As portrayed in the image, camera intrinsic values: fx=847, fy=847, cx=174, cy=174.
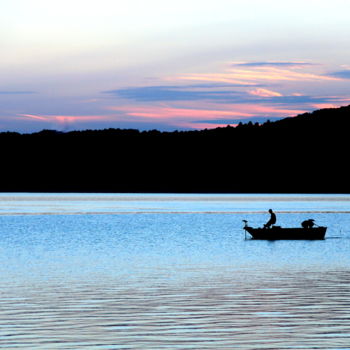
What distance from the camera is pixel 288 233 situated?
2440 inches

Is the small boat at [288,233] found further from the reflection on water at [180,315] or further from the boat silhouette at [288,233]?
the reflection on water at [180,315]

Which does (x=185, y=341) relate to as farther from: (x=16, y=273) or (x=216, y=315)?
(x=16, y=273)

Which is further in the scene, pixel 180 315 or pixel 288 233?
pixel 288 233

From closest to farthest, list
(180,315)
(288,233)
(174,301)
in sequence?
(180,315) < (174,301) < (288,233)

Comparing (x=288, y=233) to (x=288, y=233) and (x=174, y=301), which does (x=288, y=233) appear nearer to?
(x=288, y=233)

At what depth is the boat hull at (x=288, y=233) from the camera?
61750mm

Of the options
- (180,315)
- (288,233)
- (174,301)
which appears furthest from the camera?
(288,233)

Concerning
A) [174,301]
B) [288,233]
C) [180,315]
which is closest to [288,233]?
[288,233]

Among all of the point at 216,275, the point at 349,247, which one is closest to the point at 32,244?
the point at 349,247

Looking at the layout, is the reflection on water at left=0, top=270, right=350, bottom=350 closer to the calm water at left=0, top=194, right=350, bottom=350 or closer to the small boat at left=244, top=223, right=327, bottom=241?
the calm water at left=0, top=194, right=350, bottom=350

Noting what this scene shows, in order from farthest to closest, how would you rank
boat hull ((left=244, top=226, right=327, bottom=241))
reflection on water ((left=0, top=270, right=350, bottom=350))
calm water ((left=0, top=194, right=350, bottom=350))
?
boat hull ((left=244, top=226, right=327, bottom=241)), calm water ((left=0, top=194, right=350, bottom=350)), reflection on water ((left=0, top=270, right=350, bottom=350))

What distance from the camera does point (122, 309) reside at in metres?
23.8

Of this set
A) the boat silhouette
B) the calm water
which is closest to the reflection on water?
the calm water

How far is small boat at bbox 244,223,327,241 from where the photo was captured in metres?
61.8
